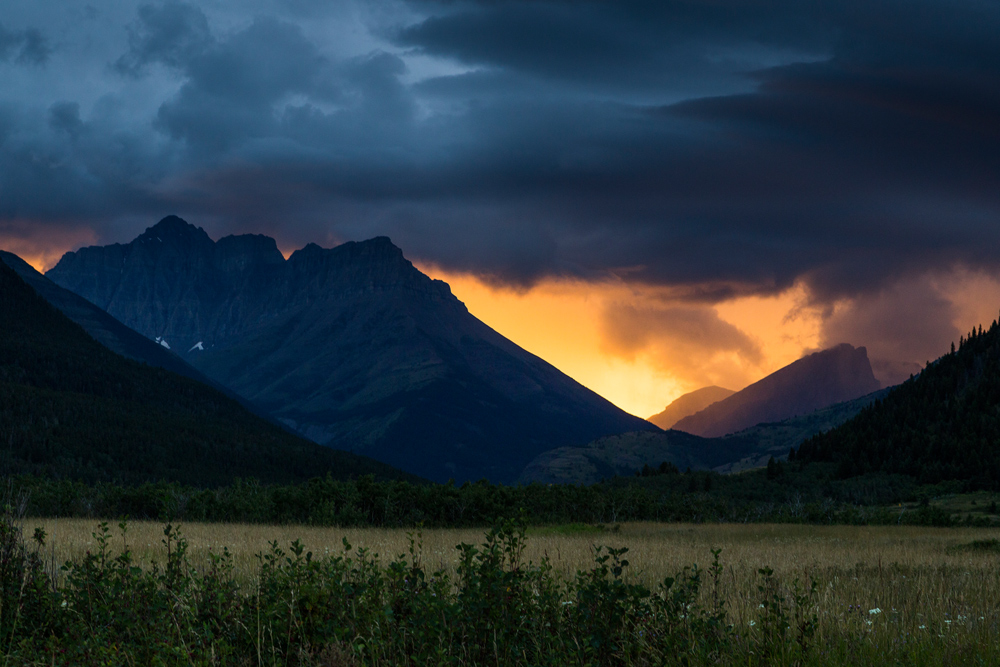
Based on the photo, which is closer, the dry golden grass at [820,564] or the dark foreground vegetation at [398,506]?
the dry golden grass at [820,564]

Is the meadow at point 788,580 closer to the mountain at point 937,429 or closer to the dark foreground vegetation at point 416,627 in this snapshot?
the dark foreground vegetation at point 416,627

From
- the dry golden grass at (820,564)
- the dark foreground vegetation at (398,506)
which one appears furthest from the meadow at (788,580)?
Result: the dark foreground vegetation at (398,506)

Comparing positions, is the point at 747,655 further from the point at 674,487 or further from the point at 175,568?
the point at 674,487

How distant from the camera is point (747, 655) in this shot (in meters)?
9.23

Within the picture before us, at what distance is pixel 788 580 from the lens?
53.9ft

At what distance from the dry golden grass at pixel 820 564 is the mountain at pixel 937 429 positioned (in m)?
91.0

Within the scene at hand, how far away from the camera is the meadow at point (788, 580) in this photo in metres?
9.16

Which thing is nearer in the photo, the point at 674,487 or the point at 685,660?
the point at 685,660

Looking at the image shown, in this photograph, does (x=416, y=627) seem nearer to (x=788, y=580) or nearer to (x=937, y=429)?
(x=788, y=580)

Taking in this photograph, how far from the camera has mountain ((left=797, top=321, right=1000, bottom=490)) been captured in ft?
394

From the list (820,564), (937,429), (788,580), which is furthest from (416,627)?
(937,429)

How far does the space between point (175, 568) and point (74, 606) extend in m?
1.38

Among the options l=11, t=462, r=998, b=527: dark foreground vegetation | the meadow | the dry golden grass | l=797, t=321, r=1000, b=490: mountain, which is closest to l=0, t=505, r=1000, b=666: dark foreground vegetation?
the meadow

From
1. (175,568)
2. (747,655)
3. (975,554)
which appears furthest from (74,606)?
(975,554)
